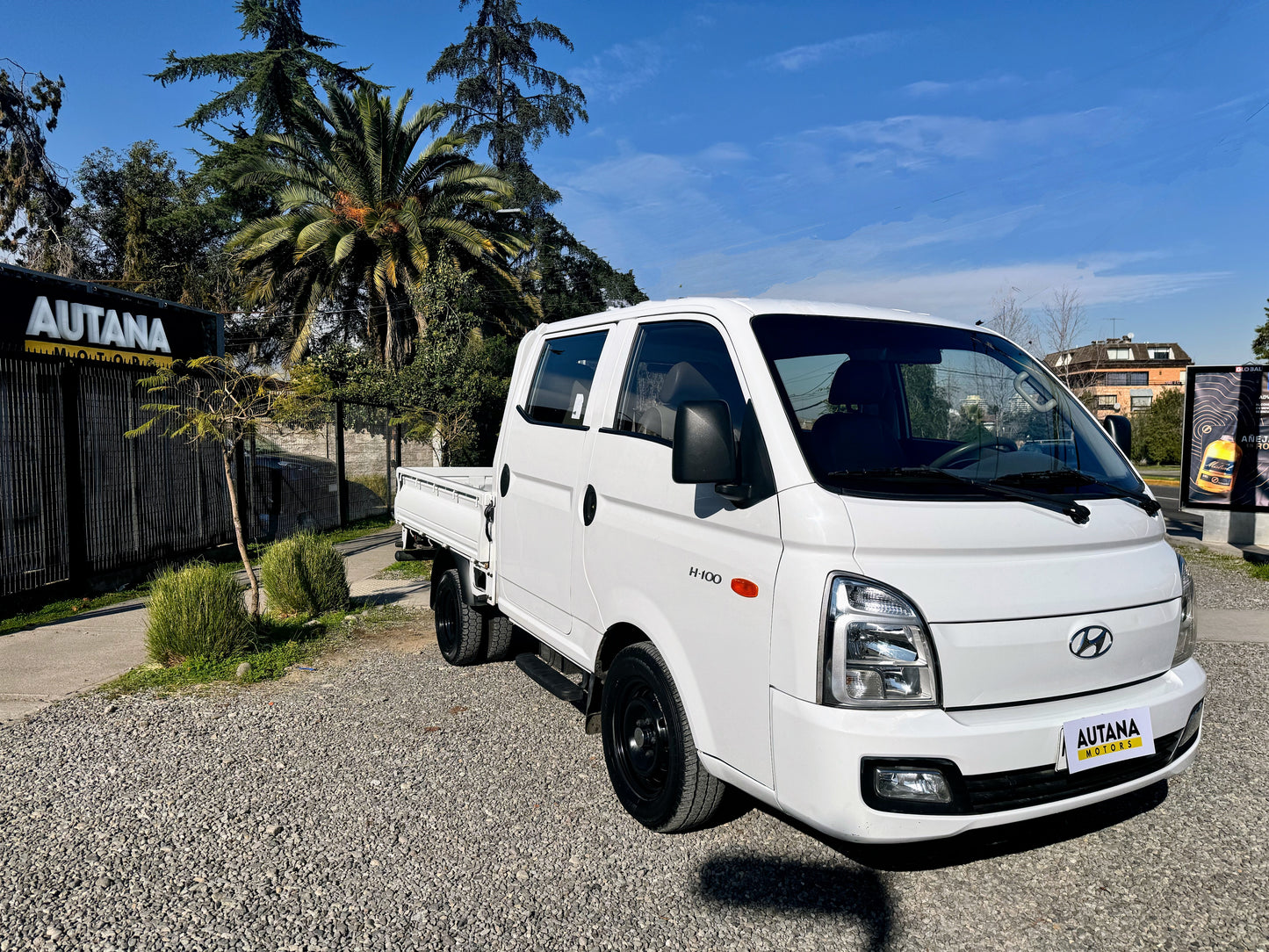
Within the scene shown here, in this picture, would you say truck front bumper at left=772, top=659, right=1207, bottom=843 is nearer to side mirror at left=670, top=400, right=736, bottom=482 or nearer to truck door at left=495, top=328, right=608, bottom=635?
side mirror at left=670, top=400, right=736, bottom=482

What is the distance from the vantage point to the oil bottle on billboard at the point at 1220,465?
37.6 feet

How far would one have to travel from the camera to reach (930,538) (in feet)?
8.82

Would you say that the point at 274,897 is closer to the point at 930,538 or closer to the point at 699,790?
the point at 699,790

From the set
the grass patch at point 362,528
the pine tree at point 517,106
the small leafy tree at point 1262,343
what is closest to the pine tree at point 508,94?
the pine tree at point 517,106

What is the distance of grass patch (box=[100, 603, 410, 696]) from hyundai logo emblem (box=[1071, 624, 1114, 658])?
198 inches

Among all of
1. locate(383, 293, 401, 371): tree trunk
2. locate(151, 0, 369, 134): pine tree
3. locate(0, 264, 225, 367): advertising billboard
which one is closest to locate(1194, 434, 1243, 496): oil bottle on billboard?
locate(0, 264, 225, 367): advertising billboard

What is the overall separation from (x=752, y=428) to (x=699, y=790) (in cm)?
144

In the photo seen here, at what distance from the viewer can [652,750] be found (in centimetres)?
355

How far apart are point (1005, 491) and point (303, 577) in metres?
6.30

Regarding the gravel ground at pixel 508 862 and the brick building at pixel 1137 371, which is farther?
the brick building at pixel 1137 371

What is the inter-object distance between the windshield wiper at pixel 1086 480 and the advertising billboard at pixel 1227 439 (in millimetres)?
9879

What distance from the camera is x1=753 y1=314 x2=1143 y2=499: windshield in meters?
2.99

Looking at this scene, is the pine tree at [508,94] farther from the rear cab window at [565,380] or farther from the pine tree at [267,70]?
the rear cab window at [565,380]

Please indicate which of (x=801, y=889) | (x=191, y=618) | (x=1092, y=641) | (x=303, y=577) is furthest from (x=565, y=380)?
(x=303, y=577)
